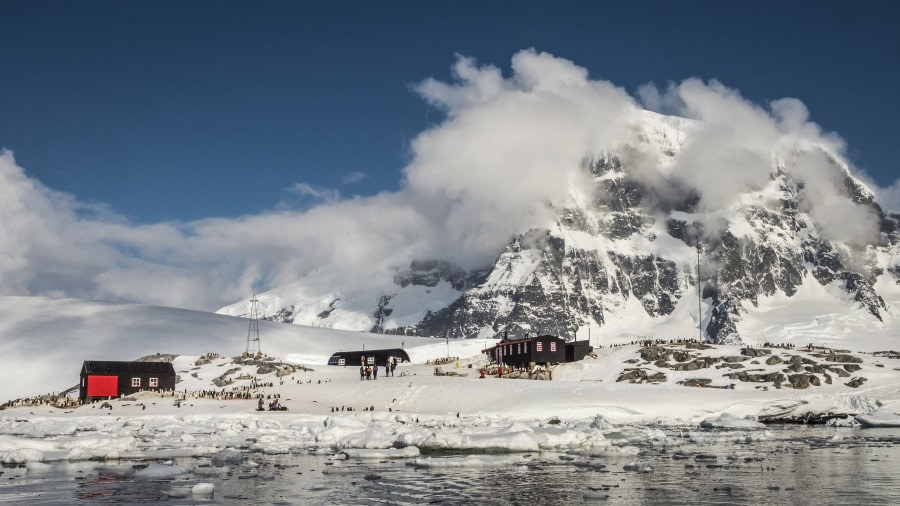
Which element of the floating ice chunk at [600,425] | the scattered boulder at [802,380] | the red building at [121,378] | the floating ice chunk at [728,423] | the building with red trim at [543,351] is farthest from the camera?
the building with red trim at [543,351]

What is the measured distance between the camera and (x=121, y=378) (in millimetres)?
79750

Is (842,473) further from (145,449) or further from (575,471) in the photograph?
(145,449)

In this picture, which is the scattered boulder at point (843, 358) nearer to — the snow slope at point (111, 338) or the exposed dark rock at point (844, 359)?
the exposed dark rock at point (844, 359)

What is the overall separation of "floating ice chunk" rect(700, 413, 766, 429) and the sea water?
12911 mm

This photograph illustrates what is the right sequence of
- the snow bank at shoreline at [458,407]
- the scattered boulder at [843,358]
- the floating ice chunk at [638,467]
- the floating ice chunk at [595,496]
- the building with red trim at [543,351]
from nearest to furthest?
the floating ice chunk at [595,496] → the floating ice chunk at [638,467] → the snow bank at shoreline at [458,407] → the scattered boulder at [843,358] → the building with red trim at [543,351]

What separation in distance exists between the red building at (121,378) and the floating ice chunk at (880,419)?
60.9 m

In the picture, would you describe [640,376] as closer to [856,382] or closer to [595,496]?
[856,382]

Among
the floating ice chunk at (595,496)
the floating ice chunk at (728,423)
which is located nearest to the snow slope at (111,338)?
the floating ice chunk at (728,423)

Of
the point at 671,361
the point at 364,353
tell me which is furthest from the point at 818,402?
the point at 364,353

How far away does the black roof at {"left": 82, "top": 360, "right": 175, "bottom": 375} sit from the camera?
78.2 m

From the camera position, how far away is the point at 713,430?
43750 mm

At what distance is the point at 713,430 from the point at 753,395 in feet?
46.0

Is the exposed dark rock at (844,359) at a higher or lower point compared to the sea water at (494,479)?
higher

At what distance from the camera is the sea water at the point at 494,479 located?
20.6 meters
